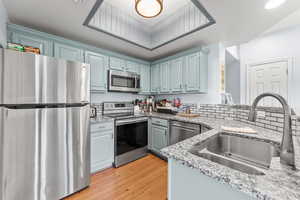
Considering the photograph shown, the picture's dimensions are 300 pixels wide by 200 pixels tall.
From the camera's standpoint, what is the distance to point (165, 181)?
1771 millimetres

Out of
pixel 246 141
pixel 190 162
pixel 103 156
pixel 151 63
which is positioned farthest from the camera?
pixel 151 63

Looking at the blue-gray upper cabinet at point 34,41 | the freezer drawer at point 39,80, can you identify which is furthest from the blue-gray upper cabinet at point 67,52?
the freezer drawer at point 39,80

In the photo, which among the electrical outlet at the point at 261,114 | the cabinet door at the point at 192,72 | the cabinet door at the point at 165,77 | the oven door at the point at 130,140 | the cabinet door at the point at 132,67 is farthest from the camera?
the cabinet door at the point at 165,77

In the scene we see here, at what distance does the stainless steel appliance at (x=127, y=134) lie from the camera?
6.98 feet

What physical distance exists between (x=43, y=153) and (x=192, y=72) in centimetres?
257

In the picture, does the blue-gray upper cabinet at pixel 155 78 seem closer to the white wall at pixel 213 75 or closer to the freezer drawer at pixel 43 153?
the white wall at pixel 213 75

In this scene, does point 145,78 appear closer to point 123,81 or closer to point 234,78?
point 123,81

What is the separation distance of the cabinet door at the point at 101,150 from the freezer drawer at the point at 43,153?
0.30 meters

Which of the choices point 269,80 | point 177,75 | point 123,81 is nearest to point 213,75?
point 177,75

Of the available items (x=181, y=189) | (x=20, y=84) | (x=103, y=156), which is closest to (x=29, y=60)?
(x=20, y=84)

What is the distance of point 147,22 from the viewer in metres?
2.26

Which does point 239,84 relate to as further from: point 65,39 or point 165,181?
point 65,39

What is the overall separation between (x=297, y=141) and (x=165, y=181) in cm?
153

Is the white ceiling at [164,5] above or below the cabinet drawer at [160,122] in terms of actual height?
above
